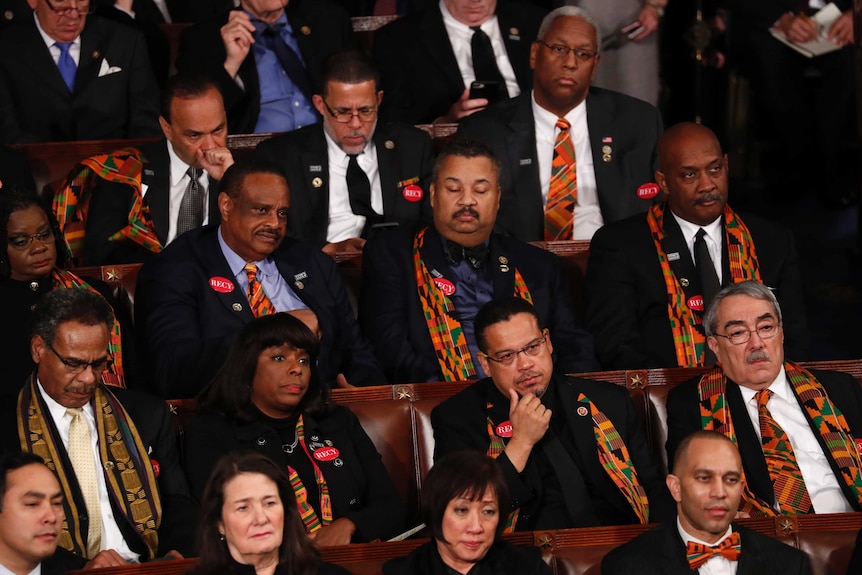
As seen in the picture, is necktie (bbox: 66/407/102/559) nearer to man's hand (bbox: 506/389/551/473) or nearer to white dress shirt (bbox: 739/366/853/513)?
man's hand (bbox: 506/389/551/473)

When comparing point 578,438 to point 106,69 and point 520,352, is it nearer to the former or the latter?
point 520,352

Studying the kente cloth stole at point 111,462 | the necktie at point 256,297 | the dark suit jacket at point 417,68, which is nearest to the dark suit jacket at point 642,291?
the necktie at point 256,297

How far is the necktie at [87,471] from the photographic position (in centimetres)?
343

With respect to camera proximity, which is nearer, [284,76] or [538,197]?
[538,197]

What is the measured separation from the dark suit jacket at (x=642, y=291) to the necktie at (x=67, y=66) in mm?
1988

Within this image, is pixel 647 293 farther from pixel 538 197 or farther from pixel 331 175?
pixel 331 175

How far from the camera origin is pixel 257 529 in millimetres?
2926

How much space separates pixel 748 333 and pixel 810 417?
0.84ft

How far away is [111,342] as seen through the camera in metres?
4.00

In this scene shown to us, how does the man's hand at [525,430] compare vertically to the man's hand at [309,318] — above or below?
below

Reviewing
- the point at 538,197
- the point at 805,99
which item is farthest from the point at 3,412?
the point at 805,99

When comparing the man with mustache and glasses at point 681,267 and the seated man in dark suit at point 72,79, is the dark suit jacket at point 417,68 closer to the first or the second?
the seated man in dark suit at point 72,79

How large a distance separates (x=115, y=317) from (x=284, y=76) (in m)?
1.57

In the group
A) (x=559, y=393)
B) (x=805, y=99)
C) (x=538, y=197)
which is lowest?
(x=559, y=393)
